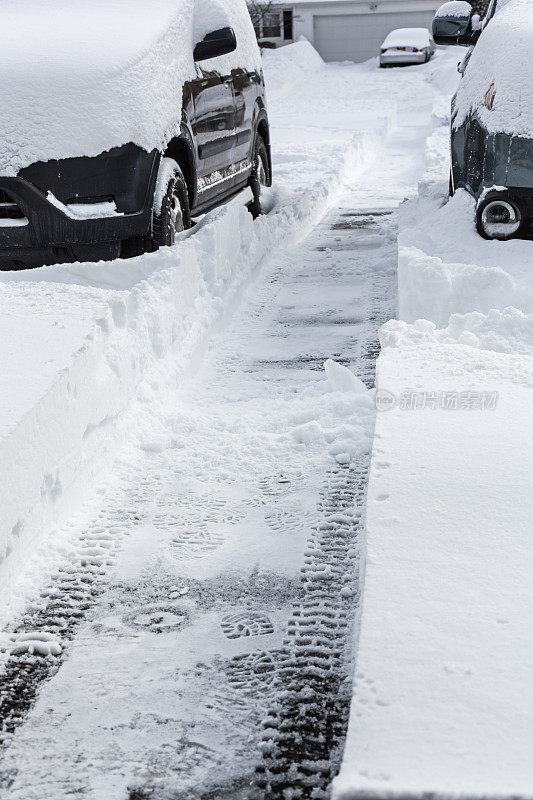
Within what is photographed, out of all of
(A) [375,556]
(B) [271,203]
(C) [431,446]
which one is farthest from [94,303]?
(B) [271,203]

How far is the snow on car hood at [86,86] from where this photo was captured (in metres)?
4.87

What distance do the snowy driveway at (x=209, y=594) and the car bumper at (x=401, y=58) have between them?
29.8 m

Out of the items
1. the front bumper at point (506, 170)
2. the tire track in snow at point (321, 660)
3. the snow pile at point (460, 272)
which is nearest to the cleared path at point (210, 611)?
the tire track in snow at point (321, 660)

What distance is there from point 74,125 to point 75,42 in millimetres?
698

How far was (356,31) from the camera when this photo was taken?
3741 centimetres

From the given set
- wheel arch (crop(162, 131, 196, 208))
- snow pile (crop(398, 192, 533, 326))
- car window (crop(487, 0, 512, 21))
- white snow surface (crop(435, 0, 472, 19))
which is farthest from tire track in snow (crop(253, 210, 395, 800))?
white snow surface (crop(435, 0, 472, 19))

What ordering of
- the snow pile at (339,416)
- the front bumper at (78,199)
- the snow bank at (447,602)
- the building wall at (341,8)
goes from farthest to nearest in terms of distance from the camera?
1. the building wall at (341,8)
2. the front bumper at (78,199)
3. the snow pile at (339,416)
4. the snow bank at (447,602)

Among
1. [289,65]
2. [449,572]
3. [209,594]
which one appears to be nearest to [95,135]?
[209,594]

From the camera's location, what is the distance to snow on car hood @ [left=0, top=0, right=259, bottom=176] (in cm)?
487

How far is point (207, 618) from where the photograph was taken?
8.31 feet

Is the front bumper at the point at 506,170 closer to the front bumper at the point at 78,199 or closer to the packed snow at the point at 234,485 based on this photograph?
the packed snow at the point at 234,485

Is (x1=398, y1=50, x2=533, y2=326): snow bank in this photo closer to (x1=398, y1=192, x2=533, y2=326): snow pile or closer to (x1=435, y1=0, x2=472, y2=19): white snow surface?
(x1=398, y1=192, x2=533, y2=326): snow pile

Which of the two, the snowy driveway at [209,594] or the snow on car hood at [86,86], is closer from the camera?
the snowy driveway at [209,594]

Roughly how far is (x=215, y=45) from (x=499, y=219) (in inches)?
87.2
